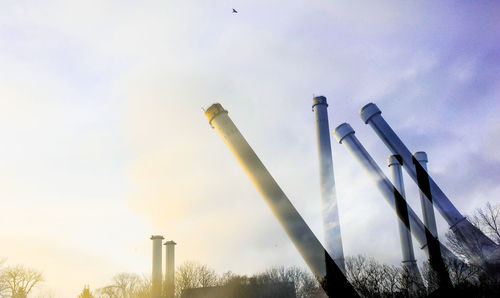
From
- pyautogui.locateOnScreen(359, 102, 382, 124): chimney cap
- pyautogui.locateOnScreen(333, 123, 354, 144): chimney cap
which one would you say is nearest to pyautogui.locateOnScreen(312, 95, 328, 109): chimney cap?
pyautogui.locateOnScreen(333, 123, 354, 144): chimney cap

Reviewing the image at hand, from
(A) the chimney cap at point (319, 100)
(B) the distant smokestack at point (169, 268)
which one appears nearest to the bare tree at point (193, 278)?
(B) the distant smokestack at point (169, 268)

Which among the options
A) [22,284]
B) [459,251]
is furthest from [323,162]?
[22,284]

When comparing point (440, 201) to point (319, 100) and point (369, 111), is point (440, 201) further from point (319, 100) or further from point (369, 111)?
point (319, 100)

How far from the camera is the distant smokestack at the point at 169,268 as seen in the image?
125 ft

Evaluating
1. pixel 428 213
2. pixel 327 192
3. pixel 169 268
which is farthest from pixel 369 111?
pixel 169 268

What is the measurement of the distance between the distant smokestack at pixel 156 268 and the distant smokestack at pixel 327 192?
18172mm

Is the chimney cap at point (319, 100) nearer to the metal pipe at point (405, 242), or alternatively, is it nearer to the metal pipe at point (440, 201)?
the metal pipe at point (440, 201)

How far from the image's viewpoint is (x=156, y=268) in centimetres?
3834

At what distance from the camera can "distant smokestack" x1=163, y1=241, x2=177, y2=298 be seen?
125 feet

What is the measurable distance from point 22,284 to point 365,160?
40.0 m

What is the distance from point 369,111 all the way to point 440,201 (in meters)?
9.02

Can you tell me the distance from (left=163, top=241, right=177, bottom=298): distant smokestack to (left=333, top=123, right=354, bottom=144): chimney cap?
20.3m

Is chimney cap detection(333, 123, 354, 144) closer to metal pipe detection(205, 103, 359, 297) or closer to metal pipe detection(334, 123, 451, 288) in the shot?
metal pipe detection(334, 123, 451, 288)

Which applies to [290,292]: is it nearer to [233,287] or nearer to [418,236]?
[233,287]
